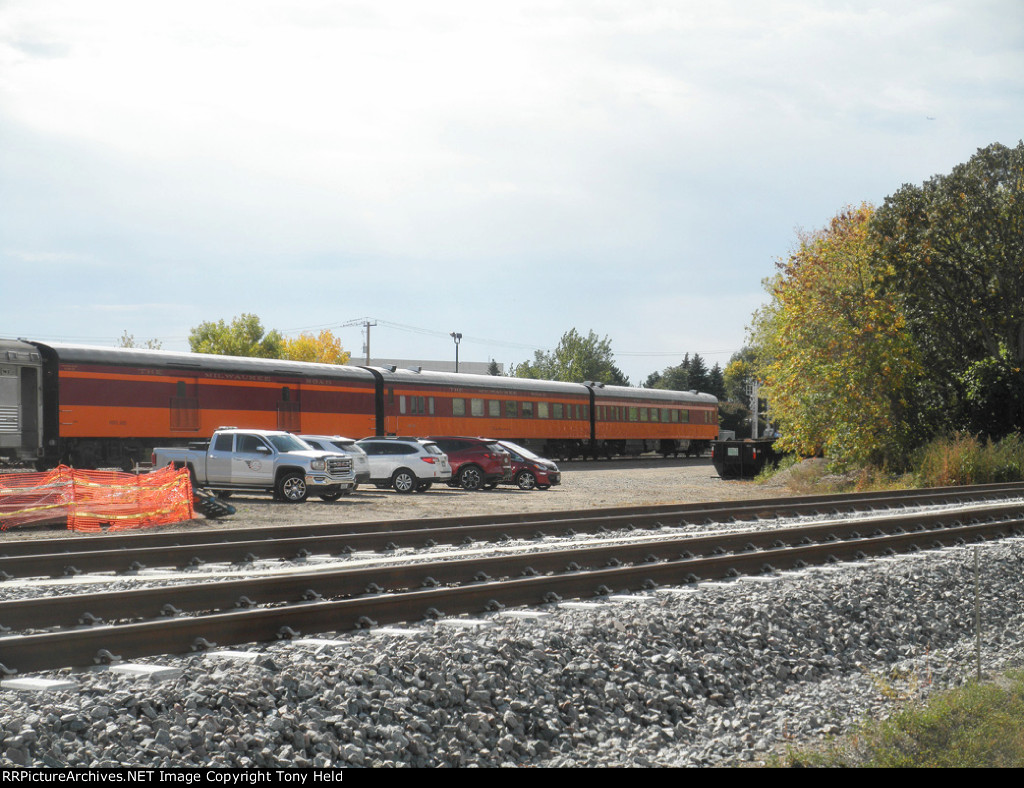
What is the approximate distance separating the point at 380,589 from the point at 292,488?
13.2m

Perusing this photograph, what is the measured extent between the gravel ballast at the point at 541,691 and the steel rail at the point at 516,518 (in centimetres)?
583

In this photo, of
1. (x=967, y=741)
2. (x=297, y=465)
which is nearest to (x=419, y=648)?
(x=967, y=741)

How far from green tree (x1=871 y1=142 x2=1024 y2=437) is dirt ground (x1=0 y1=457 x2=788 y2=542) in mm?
6924

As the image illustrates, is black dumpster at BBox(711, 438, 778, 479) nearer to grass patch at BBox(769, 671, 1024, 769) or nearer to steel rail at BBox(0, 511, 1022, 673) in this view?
steel rail at BBox(0, 511, 1022, 673)

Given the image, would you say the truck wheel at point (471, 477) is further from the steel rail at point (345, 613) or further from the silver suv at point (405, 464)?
the steel rail at point (345, 613)

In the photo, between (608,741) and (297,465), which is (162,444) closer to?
(297,465)

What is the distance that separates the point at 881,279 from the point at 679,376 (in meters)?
94.2

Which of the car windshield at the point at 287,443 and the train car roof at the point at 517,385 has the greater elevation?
the train car roof at the point at 517,385

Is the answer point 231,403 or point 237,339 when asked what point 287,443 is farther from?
point 237,339

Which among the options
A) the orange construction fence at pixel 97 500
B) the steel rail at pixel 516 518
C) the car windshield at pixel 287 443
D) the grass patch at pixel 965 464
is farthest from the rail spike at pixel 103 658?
the grass patch at pixel 965 464

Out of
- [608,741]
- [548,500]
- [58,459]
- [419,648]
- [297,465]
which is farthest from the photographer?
[58,459]

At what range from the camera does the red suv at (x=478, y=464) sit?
27.0 m

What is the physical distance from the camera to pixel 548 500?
22406 mm

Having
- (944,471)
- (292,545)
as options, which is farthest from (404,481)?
(292,545)
